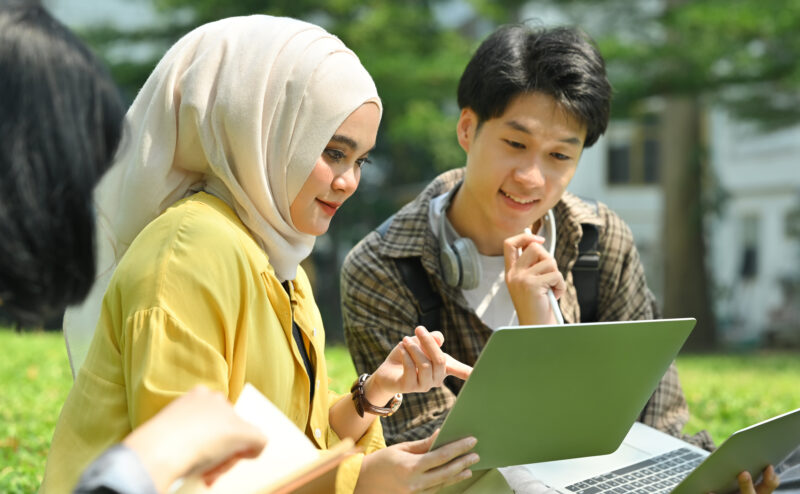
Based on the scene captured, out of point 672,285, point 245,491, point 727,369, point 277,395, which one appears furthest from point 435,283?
point 672,285

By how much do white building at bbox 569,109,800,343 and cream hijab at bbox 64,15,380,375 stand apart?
44.3ft

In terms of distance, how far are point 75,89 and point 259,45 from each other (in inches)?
23.5

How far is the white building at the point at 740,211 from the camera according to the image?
1569cm

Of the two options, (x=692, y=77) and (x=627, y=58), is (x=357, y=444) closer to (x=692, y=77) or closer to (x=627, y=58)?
(x=627, y=58)

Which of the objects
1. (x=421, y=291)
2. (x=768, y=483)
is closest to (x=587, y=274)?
(x=421, y=291)

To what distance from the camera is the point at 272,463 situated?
1.55 m

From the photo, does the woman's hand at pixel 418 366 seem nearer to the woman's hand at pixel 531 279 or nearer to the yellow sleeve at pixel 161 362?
the yellow sleeve at pixel 161 362

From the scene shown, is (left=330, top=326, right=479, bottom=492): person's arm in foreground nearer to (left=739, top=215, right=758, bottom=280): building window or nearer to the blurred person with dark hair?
the blurred person with dark hair

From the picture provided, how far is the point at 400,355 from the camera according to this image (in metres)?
2.08

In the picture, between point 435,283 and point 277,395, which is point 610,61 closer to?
point 435,283

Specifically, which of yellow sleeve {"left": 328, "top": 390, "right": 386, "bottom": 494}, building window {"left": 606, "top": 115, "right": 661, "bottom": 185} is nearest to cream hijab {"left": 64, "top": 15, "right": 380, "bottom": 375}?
yellow sleeve {"left": 328, "top": 390, "right": 386, "bottom": 494}

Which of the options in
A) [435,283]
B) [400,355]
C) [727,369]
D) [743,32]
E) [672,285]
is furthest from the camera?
[672,285]

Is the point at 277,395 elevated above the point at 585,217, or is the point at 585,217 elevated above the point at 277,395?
the point at 585,217

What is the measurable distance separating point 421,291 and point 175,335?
126cm
